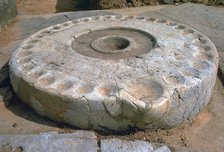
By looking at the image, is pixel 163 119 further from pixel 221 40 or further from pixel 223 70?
pixel 221 40

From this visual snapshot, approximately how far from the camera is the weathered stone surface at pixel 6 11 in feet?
13.7

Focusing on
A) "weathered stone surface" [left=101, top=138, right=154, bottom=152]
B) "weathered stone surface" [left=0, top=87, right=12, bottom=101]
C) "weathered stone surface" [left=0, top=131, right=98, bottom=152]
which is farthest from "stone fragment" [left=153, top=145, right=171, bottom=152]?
"weathered stone surface" [left=0, top=87, right=12, bottom=101]

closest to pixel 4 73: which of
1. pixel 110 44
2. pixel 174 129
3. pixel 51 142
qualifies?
pixel 110 44

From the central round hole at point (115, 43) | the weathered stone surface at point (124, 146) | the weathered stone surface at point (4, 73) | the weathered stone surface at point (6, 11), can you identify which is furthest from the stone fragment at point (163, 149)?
the weathered stone surface at point (6, 11)

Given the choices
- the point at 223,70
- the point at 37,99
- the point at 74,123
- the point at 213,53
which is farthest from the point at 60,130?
the point at 223,70

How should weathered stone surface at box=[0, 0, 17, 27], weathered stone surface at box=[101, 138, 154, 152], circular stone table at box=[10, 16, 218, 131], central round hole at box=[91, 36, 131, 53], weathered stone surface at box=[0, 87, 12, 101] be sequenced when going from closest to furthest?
weathered stone surface at box=[101, 138, 154, 152] → circular stone table at box=[10, 16, 218, 131] → weathered stone surface at box=[0, 87, 12, 101] → central round hole at box=[91, 36, 131, 53] → weathered stone surface at box=[0, 0, 17, 27]

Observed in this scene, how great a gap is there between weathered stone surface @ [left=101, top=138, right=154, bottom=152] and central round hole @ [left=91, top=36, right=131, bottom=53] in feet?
3.04

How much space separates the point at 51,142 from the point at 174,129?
85 centimetres

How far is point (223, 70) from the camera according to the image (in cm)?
305

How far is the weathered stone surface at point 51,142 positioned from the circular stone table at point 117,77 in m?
0.13

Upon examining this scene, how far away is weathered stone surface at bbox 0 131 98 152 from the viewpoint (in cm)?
216

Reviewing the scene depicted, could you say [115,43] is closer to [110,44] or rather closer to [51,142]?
[110,44]

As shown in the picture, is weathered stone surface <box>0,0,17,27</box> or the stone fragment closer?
the stone fragment

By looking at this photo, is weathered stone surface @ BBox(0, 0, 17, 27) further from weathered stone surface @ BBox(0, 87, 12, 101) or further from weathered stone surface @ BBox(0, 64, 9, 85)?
weathered stone surface @ BBox(0, 87, 12, 101)
